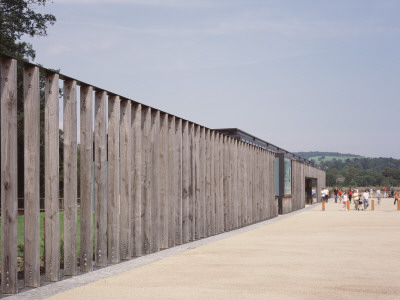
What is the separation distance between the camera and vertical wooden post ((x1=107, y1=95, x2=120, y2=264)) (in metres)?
11.9

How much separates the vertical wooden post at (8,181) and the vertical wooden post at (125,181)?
422cm

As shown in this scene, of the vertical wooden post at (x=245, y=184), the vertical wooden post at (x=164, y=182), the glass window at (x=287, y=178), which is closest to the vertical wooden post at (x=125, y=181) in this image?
the vertical wooden post at (x=164, y=182)

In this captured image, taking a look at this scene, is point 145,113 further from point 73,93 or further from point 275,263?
point 275,263

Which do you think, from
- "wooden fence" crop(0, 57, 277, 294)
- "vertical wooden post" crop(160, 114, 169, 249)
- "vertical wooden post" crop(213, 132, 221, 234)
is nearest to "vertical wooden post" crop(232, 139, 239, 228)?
"wooden fence" crop(0, 57, 277, 294)

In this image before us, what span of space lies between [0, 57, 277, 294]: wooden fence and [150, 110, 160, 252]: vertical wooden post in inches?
1.0

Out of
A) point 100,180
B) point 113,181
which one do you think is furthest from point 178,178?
point 100,180

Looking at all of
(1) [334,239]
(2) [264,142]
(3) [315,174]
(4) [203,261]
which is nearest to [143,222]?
(4) [203,261]

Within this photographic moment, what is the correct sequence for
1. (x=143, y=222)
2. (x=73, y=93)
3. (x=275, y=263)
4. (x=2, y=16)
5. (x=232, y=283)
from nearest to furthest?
(x=232, y=283) → (x=73, y=93) → (x=275, y=263) → (x=143, y=222) → (x=2, y=16)

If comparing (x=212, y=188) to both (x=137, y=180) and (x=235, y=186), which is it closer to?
(x=235, y=186)

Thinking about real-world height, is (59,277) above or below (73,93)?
below

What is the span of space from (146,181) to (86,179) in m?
3.05

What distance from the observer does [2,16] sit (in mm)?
31641

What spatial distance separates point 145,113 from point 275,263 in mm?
4905

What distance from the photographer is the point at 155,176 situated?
47.9 ft
